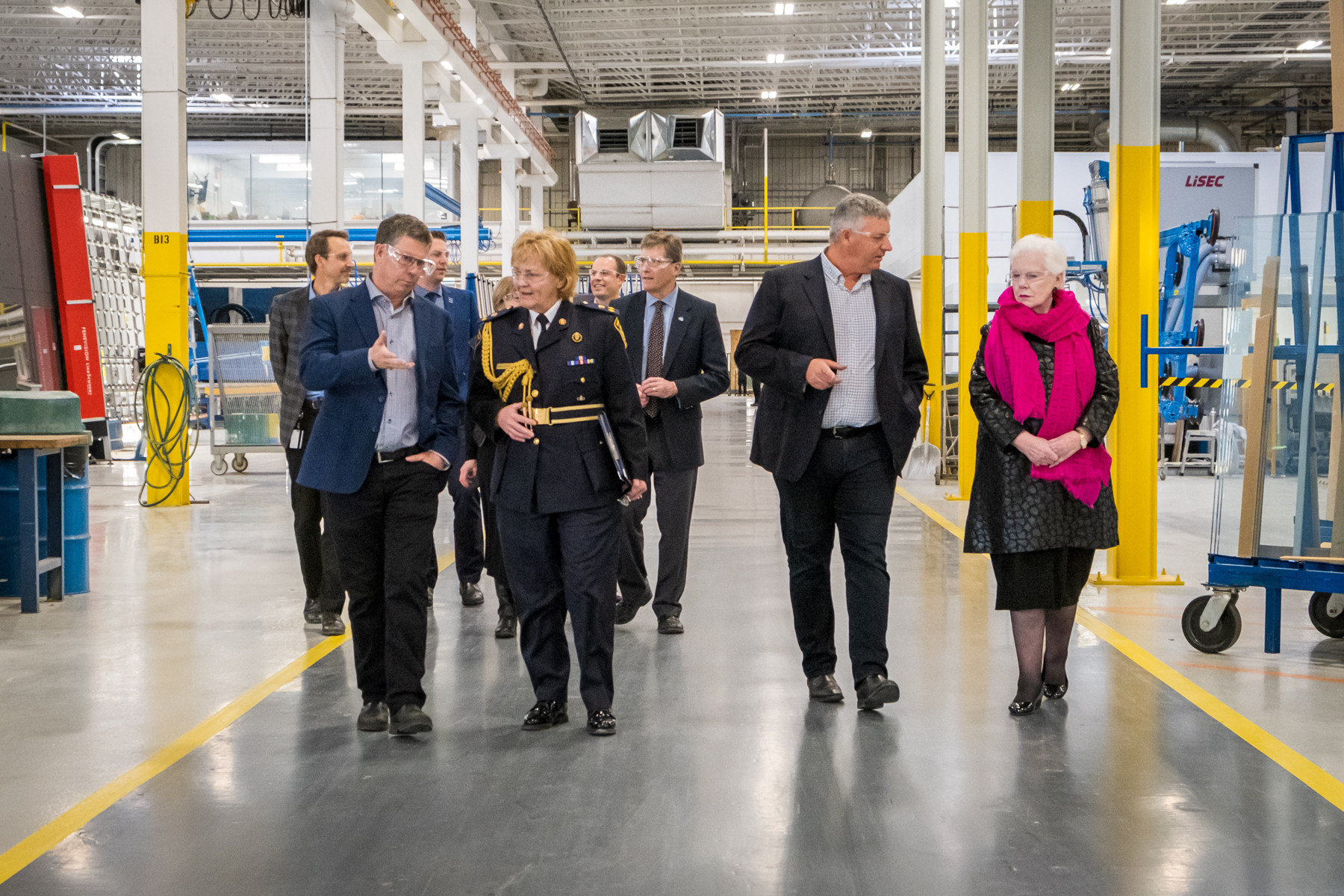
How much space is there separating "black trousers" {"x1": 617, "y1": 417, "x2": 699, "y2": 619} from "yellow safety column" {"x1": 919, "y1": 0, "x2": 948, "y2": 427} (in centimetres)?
779

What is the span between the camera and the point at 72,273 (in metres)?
12.1

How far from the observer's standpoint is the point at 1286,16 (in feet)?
63.9

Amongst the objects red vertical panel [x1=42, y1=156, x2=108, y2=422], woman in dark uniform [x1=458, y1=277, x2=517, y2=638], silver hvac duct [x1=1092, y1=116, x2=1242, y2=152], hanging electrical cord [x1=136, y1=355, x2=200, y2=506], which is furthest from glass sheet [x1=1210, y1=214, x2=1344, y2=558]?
silver hvac duct [x1=1092, y1=116, x2=1242, y2=152]

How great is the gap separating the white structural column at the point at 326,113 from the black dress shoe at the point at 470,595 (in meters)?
8.54

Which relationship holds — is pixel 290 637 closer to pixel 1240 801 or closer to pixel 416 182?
pixel 1240 801

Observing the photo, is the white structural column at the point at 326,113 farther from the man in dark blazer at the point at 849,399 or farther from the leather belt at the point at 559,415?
the leather belt at the point at 559,415

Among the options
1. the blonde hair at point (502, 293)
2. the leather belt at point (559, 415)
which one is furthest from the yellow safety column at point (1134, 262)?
the leather belt at point (559, 415)

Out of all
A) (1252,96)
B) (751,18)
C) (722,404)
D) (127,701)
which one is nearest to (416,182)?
(751,18)

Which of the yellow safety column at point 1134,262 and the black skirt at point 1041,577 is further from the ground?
the yellow safety column at point 1134,262

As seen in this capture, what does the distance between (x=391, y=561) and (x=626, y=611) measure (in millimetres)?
1980

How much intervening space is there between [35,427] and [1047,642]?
4810 millimetres

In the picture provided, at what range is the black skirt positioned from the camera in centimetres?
405

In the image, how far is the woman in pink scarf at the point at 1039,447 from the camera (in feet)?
13.0

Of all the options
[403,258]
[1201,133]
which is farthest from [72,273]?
[1201,133]
